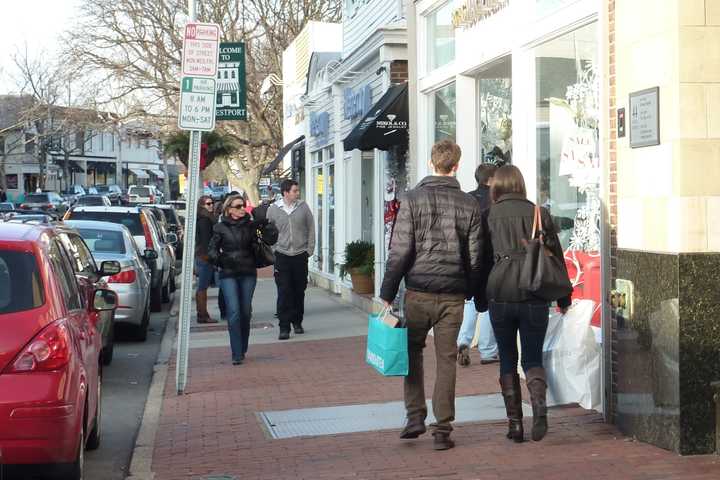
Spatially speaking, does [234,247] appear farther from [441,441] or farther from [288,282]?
[441,441]

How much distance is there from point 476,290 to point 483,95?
16.7ft

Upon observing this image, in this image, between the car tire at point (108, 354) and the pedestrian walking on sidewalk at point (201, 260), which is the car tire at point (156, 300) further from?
the car tire at point (108, 354)

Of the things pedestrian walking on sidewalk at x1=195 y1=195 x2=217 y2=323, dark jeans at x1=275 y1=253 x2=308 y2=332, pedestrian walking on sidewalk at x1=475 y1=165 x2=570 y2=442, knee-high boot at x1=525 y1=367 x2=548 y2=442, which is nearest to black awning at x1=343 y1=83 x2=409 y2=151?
dark jeans at x1=275 y1=253 x2=308 y2=332

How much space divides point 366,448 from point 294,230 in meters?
7.12

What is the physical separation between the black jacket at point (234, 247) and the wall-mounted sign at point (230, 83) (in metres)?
3.44

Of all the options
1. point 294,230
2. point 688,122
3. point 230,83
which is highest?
point 230,83

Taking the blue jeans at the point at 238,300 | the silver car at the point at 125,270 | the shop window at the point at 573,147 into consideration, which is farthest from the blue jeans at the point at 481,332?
the silver car at the point at 125,270

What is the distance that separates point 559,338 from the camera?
7645mm

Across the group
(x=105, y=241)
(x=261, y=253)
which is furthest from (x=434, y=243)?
(x=105, y=241)

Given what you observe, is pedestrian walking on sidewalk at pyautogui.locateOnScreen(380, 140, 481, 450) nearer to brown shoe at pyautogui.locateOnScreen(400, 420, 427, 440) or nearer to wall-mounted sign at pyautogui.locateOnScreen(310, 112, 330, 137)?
brown shoe at pyautogui.locateOnScreen(400, 420, 427, 440)

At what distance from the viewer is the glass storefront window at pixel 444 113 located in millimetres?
12906

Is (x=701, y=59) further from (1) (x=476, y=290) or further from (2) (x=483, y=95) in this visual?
(2) (x=483, y=95)

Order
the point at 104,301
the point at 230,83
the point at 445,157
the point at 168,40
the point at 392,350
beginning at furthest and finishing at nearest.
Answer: the point at 168,40 → the point at 230,83 → the point at 104,301 → the point at 445,157 → the point at 392,350

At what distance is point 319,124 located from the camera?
76.4 feet
